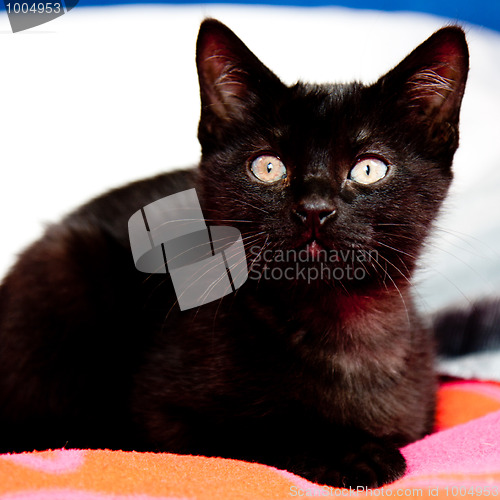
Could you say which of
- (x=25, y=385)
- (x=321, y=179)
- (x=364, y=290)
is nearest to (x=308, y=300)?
(x=364, y=290)

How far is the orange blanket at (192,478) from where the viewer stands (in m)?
0.75

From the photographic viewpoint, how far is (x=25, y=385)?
1.09 m

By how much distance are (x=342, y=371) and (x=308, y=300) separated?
13 centimetres

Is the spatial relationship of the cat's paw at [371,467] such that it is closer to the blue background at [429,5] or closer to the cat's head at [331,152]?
the cat's head at [331,152]

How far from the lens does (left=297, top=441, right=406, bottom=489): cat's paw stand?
85cm

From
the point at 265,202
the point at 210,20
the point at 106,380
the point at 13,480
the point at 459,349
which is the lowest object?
the point at 459,349

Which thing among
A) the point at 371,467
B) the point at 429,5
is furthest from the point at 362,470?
the point at 429,5

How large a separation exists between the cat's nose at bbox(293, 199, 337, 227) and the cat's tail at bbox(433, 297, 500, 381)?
828mm

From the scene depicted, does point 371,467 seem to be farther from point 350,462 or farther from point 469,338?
point 469,338

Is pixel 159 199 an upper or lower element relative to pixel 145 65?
lower

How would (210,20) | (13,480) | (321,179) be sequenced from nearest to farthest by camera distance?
(13,480)
(321,179)
(210,20)

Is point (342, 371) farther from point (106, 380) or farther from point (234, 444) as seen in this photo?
point (106, 380)

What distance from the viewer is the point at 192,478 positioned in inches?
31.8

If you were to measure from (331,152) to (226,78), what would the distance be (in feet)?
0.86
